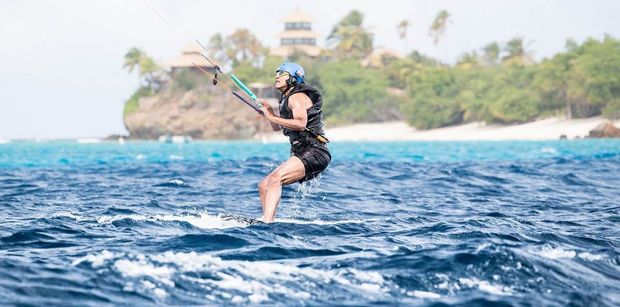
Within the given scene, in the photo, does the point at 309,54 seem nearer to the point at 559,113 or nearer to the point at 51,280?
the point at 559,113

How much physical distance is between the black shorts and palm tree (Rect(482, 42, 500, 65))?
149431 millimetres

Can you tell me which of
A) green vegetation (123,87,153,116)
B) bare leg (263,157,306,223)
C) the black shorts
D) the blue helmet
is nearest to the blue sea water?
bare leg (263,157,306,223)

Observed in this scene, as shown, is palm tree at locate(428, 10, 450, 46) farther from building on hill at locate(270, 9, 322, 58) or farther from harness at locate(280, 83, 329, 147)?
harness at locate(280, 83, 329, 147)

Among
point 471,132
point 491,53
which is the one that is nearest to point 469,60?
point 491,53

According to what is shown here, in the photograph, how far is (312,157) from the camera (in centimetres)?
1295

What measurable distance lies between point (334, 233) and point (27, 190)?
995 centimetres

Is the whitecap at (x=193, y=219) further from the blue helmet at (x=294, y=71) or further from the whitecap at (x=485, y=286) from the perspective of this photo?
the whitecap at (x=485, y=286)

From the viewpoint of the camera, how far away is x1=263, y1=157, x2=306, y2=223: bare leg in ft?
41.5

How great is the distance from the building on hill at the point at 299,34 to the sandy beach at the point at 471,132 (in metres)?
21.0

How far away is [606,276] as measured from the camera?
9227mm

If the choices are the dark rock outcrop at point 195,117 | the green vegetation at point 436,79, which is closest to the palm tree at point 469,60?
the green vegetation at point 436,79

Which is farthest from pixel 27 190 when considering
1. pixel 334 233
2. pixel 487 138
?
pixel 487 138

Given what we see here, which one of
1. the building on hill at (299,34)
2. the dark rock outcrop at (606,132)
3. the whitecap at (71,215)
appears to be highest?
the building on hill at (299,34)

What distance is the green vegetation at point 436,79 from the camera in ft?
376
